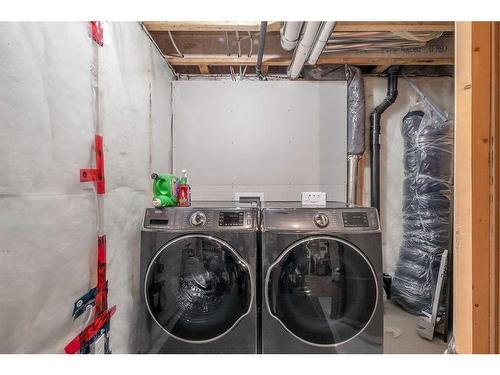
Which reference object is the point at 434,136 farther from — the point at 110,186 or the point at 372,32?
the point at 110,186

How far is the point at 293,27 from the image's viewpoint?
147cm

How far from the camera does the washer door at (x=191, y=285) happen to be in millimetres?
1379

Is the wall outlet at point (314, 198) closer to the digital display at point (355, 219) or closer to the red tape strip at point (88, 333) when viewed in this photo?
the digital display at point (355, 219)

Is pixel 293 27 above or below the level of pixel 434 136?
above

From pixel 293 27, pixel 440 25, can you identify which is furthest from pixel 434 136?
pixel 293 27

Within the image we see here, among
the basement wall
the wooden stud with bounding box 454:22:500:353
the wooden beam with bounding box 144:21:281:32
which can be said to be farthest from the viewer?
the wooden beam with bounding box 144:21:281:32

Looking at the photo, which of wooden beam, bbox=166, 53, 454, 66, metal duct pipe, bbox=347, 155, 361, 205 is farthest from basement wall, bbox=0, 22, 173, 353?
metal duct pipe, bbox=347, 155, 361, 205

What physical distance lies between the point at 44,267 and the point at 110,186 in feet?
1.49

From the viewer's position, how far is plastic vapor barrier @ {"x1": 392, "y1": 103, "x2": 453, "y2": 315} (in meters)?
1.99

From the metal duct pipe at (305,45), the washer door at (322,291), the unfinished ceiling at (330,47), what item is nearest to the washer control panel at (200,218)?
the washer door at (322,291)

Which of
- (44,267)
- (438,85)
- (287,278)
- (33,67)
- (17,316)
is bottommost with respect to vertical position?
(287,278)

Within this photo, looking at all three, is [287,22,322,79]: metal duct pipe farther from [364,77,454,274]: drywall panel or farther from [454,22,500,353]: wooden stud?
[454,22,500,353]: wooden stud

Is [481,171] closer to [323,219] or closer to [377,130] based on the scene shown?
[323,219]

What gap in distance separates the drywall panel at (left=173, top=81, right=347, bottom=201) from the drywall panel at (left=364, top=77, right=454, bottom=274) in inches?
17.8
